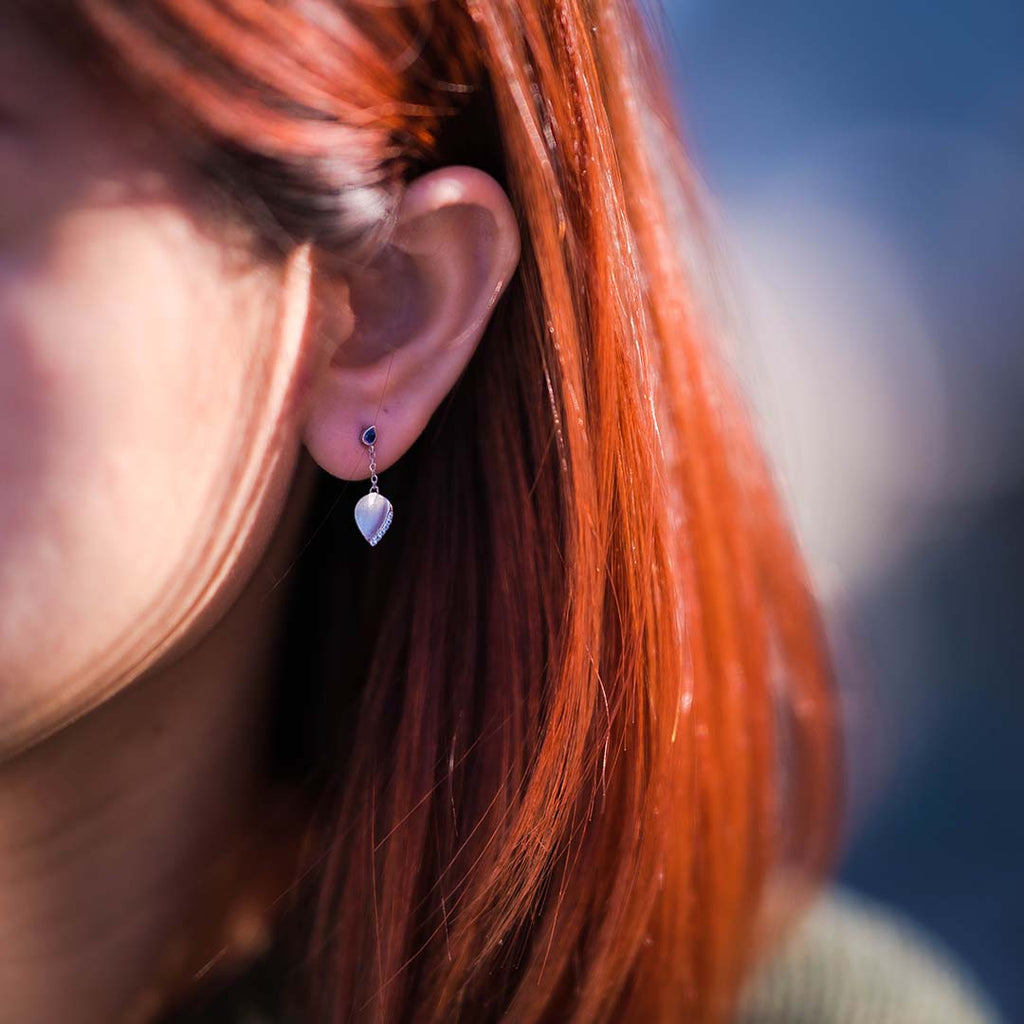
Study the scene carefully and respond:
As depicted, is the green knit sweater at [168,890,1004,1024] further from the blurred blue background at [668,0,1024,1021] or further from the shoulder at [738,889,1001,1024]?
the blurred blue background at [668,0,1024,1021]

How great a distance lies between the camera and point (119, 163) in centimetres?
51

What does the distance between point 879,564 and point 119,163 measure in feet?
6.18

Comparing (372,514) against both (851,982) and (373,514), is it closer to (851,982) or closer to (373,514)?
(373,514)

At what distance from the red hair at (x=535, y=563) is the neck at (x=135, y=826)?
0.08 metres

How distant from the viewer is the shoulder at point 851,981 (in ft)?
3.08

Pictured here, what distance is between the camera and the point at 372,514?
64 cm

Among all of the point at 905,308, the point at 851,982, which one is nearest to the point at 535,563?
→ the point at 851,982

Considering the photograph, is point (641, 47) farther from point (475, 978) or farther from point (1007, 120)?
point (1007, 120)

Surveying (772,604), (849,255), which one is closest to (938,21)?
(849,255)

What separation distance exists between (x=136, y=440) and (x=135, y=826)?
1.08ft

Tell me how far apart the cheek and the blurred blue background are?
1569 mm

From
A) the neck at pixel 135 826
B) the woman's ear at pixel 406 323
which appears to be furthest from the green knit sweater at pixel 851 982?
the woman's ear at pixel 406 323

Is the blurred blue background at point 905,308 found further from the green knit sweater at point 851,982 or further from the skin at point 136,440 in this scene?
the skin at point 136,440

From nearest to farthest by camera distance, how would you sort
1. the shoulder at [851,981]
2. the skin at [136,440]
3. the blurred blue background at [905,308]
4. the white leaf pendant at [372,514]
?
the skin at [136,440] < the white leaf pendant at [372,514] < the shoulder at [851,981] < the blurred blue background at [905,308]
